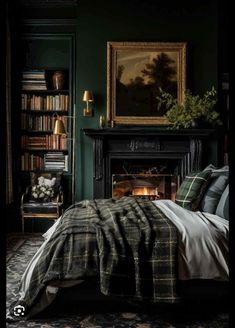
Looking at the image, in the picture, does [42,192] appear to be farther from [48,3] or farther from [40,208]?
[48,3]

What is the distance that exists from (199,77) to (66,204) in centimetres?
257

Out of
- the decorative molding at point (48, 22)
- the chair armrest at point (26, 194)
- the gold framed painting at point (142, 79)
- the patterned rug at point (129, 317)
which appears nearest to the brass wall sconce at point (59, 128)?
the gold framed painting at point (142, 79)

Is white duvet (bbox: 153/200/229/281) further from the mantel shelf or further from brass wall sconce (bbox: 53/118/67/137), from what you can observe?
brass wall sconce (bbox: 53/118/67/137)

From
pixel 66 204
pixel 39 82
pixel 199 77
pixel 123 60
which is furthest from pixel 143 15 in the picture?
pixel 66 204

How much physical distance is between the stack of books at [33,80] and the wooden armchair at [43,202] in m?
1.24

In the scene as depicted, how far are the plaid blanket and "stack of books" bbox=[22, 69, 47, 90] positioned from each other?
3593 millimetres

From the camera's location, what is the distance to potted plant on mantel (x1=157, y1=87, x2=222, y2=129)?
5.32 metres

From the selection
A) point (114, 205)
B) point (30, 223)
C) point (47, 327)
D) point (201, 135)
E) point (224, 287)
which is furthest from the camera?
point (30, 223)

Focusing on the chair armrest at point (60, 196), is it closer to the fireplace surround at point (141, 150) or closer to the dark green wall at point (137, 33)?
the dark green wall at point (137, 33)

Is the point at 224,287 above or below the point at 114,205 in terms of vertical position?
below

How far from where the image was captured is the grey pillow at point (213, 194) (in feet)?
11.1

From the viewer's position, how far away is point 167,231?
2.51 meters

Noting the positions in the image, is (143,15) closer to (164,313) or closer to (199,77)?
(199,77)

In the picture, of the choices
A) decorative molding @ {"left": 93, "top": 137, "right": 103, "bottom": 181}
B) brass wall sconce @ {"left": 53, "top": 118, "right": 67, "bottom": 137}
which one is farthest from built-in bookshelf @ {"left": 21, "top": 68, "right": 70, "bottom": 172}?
decorative molding @ {"left": 93, "top": 137, "right": 103, "bottom": 181}
